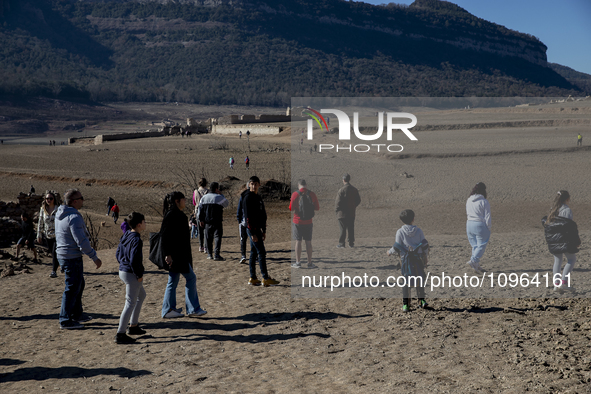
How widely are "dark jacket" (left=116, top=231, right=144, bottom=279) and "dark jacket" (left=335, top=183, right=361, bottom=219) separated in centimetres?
410

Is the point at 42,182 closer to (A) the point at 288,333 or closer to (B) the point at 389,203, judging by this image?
(B) the point at 389,203

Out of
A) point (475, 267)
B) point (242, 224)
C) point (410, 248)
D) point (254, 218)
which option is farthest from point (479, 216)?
point (242, 224)

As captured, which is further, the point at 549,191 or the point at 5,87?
the point at 5,87

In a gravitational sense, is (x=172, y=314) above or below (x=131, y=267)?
below

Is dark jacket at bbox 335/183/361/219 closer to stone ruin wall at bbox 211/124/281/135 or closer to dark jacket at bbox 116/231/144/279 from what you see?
dark jacket at bbox 116/231/144/279

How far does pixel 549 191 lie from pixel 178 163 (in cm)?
2248

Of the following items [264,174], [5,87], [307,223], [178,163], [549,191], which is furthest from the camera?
[5,87]

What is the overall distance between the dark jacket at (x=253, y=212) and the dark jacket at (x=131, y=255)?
189 centimetres

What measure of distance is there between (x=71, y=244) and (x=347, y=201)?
14.8 feet

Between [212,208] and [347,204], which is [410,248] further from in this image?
[212,208]

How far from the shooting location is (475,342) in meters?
5.02

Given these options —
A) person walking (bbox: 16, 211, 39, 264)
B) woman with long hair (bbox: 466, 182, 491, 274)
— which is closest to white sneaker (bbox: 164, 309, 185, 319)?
woman with long hair (bbox: 466, 182, 491, 274)

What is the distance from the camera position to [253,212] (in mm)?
6945

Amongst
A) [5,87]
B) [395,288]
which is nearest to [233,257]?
[395,288]
